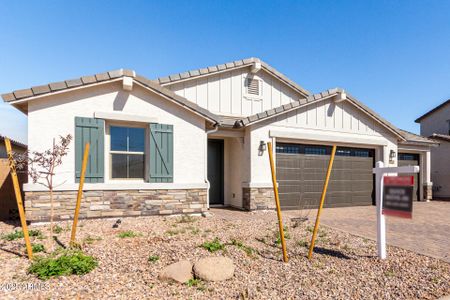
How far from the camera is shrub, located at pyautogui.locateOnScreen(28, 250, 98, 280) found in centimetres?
366

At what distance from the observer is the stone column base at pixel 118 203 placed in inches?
266

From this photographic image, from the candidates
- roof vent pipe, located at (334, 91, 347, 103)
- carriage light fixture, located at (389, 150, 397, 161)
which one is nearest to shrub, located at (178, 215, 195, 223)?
roof vent pipe, located at (334, 91, 347, 103)

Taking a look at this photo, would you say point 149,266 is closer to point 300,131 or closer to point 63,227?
point 63,227

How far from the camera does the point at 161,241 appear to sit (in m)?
5.21

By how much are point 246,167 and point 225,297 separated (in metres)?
6.53

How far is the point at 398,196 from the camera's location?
437 cm

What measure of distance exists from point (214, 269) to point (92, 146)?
5.08 metres

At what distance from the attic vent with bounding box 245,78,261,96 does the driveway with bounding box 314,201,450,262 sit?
5.85m

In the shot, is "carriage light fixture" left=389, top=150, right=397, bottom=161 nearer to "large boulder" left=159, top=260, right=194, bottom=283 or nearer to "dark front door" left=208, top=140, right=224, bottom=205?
"dark front door" left=208, top=140, right=224, bottom=205

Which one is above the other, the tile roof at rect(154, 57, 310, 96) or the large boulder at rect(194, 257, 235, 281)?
the tile roof at rect(154, 57, 310, 96)

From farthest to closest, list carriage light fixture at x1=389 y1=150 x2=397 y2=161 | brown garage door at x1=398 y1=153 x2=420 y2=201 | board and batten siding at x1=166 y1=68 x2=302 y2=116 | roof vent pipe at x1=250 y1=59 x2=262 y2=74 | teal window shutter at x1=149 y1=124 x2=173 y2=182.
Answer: brown garage door at x1=398 y1=153 x2=420 y2=201
roof vent pipe at x1=250 y1=59 x2=262 y2=74
carriage light fixture at x1=389 y1=150 x2=397 y2=161
board and batten siding at x1=166 y1=68 x2=302 y2=116
teal window shutter at x1=149 y1=124 x2=173 y2=182

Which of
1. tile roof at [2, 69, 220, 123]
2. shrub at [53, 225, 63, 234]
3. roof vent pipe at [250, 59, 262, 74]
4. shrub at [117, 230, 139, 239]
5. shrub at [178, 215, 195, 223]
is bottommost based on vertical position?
shrub at [178, 215, 195, 223]

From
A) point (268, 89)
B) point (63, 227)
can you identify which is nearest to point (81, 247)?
point (63, 227)

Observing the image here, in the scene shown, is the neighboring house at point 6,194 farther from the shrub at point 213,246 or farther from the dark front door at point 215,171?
the shrub at point 213,246
